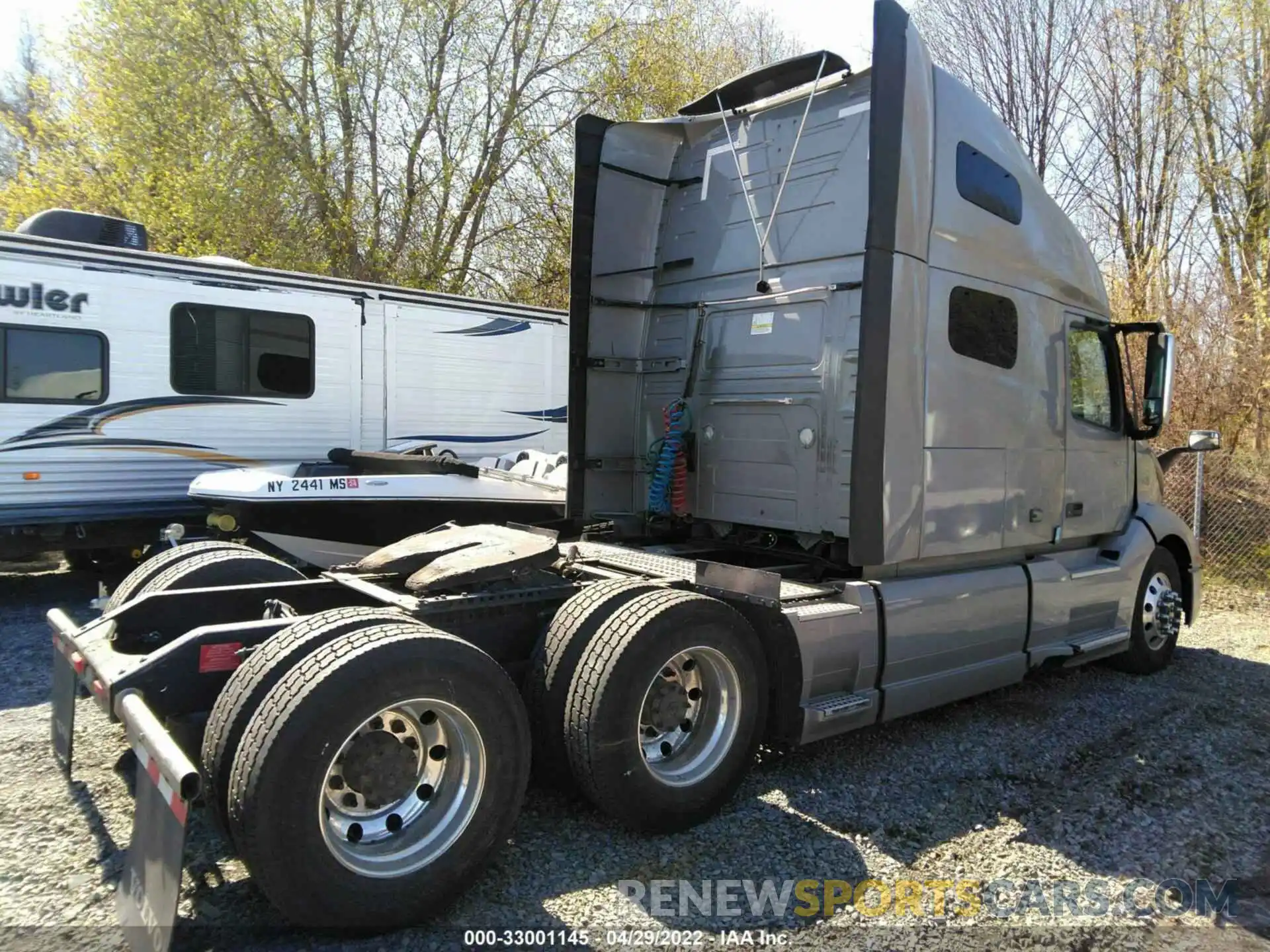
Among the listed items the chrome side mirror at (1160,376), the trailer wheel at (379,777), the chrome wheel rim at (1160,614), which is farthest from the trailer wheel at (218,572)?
the chrome wheel rim at (1160,614)

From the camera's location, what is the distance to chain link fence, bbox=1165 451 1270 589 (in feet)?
33.2

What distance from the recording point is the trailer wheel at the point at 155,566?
14.6 ft

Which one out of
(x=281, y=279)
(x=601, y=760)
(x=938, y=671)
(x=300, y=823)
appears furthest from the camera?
(x=281, y=279)

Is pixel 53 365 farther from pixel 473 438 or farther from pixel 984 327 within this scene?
pixel 984 327

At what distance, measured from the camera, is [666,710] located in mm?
3723

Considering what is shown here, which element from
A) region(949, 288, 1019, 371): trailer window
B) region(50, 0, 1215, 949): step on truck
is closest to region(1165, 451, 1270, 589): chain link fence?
region(50, 0, 1215, 949): step on truck

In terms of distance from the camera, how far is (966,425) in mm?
4828

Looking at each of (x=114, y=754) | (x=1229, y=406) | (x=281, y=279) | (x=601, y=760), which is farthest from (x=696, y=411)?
(x=1229, y=406)

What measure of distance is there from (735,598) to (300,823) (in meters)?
2.03

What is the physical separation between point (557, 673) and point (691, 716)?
2.24ft

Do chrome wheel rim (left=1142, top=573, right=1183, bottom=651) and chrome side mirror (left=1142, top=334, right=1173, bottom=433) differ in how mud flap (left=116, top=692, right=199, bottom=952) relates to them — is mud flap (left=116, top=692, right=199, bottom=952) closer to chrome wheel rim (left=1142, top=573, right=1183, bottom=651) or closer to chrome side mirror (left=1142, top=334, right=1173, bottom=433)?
chrome side mirror (left=1142, top=334, right=1173, bottom=433)

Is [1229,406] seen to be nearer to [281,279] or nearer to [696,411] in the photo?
[696,411]

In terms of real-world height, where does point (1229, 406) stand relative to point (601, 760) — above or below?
above

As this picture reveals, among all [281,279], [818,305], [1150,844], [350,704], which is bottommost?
[1150,844]
